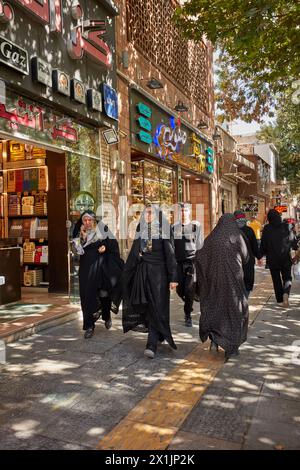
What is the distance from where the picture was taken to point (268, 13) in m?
7.71

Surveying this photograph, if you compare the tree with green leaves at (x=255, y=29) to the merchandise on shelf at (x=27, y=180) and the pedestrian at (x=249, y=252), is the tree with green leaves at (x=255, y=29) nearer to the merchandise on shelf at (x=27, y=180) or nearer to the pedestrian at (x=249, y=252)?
the pedestrian at (x=249, y=252)

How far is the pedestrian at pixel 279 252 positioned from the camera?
8414 mm

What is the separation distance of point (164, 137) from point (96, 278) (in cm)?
745

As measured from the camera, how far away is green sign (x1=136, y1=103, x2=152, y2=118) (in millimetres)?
10980

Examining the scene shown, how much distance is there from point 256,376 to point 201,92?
14509 mm

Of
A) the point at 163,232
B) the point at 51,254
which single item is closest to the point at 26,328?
the point at 163,232

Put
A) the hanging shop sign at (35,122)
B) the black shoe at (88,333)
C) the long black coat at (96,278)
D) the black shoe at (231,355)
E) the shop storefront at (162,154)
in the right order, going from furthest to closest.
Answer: the shop storefront at (162,154) → the hanging shop sign at (35,122) → the long black coat at (96,278) → the black shoe at (88,333) → the black shoe at (231,355)

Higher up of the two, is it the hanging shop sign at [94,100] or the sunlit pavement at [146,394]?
the hanging shop sign at [94,100]

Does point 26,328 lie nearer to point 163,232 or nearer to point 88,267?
point 88,267

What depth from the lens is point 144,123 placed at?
1120 cm

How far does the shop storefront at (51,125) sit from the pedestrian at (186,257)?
2.48m

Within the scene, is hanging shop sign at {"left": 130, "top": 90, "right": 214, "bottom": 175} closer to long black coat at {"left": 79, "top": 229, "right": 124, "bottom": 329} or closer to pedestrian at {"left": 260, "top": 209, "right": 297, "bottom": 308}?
pedestrian at {"left": 260, "top": 209, "right": 297, "bottom": 308}

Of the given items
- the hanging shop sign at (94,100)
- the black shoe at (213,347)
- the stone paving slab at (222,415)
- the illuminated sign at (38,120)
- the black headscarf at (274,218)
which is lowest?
the stone paving slab at (222,415)

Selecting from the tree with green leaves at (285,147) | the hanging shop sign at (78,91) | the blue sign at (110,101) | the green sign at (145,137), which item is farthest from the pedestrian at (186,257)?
the tree with green leaves at (285,147)
